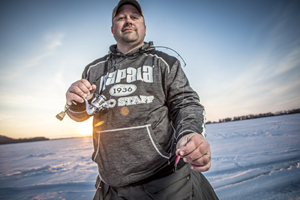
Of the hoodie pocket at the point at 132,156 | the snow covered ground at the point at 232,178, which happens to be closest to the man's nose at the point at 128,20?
the hoodie pocket at the point at 132,156

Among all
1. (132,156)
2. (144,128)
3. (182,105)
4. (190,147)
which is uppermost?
(182,105)

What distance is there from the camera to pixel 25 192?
3.12 meters

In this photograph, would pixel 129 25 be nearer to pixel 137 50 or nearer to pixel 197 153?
pixel 137 50

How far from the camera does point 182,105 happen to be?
1112 mm

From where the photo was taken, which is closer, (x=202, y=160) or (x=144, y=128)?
(x=202, y=160)

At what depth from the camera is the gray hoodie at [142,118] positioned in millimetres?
1115

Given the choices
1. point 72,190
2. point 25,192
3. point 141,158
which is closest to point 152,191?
point 141,158

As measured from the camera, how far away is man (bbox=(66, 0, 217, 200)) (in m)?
1.11

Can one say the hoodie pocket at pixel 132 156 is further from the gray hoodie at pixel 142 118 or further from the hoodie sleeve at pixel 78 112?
the hoodie sleeve at pixel 78 112

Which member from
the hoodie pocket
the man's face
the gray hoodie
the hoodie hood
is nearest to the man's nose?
the man's face

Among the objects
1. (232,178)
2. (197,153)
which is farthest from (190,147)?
(232,178)

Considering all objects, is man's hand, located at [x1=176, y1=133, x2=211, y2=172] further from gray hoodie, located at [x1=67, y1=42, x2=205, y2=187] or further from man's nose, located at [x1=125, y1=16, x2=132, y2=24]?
man's nose, located at [x1=125, y1=16, x2=132, y2=24]

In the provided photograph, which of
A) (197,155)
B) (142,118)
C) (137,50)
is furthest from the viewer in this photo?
(137,50)

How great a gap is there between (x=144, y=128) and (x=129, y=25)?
1.26 m
